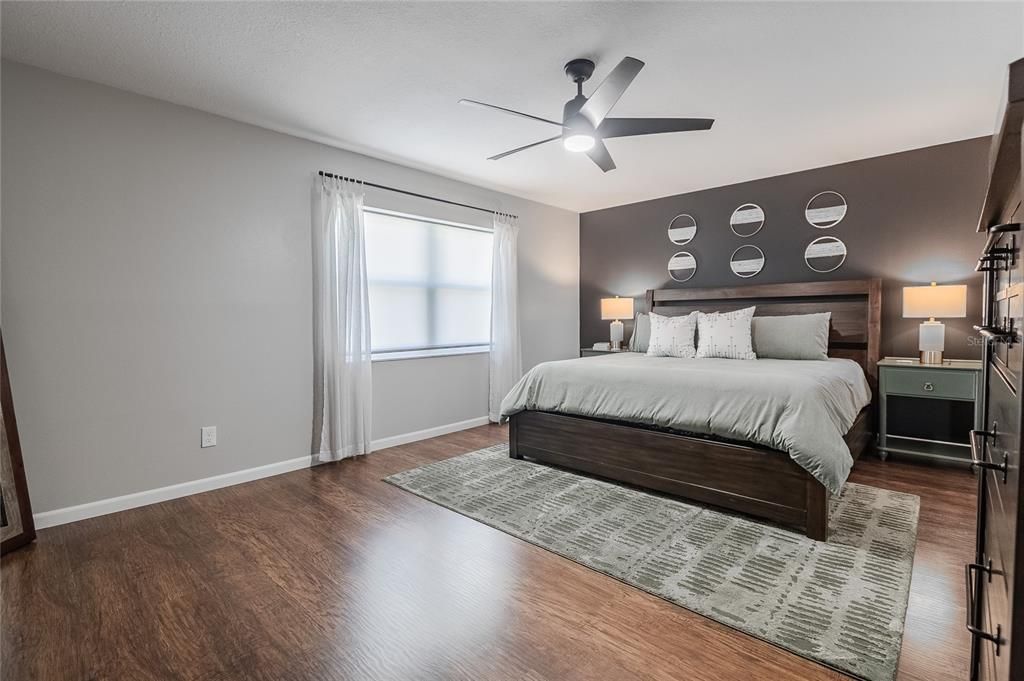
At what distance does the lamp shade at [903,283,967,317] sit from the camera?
355 cm

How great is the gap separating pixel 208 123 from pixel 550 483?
10.4 feet

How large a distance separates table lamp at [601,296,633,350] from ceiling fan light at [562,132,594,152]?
2.97 metres

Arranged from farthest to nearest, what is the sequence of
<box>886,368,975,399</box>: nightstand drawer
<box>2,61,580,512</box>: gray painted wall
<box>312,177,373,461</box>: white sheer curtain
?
<box>312,177,373,461</box>: white sheer curtain, <box>886,368,975,399</box>: nightstand drawer, <box>2,61,580,512</box>: gray painted wall

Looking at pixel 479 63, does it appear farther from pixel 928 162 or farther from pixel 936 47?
pixel 928 162

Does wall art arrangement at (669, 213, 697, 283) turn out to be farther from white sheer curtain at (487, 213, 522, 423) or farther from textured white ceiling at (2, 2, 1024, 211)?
white sheer curtain at (487, 213, 522, 423)

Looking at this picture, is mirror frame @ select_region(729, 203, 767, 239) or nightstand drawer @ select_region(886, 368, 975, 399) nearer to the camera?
nightstand drawer @ select_region(886, 368, 975, 399)

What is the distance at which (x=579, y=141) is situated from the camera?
2.60 metres

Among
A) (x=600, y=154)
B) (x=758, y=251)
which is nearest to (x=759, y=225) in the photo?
(x=758, y=251)

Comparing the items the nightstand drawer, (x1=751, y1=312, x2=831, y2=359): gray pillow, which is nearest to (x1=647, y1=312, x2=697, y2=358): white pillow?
(x1=751, y1=312, x2=831, y2=359): gray pillow

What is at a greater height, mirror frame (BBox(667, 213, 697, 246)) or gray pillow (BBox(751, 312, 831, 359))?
mirror frame (BBox(667, 213, 697, 246))

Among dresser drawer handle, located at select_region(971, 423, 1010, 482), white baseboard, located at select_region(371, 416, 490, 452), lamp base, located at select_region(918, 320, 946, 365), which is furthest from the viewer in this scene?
white baseboard, located at select_region(371, 416, 490, 452)

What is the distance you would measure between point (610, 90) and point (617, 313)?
3.46m

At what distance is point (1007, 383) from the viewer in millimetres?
872

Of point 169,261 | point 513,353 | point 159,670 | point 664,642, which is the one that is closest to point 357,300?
point 169,261
